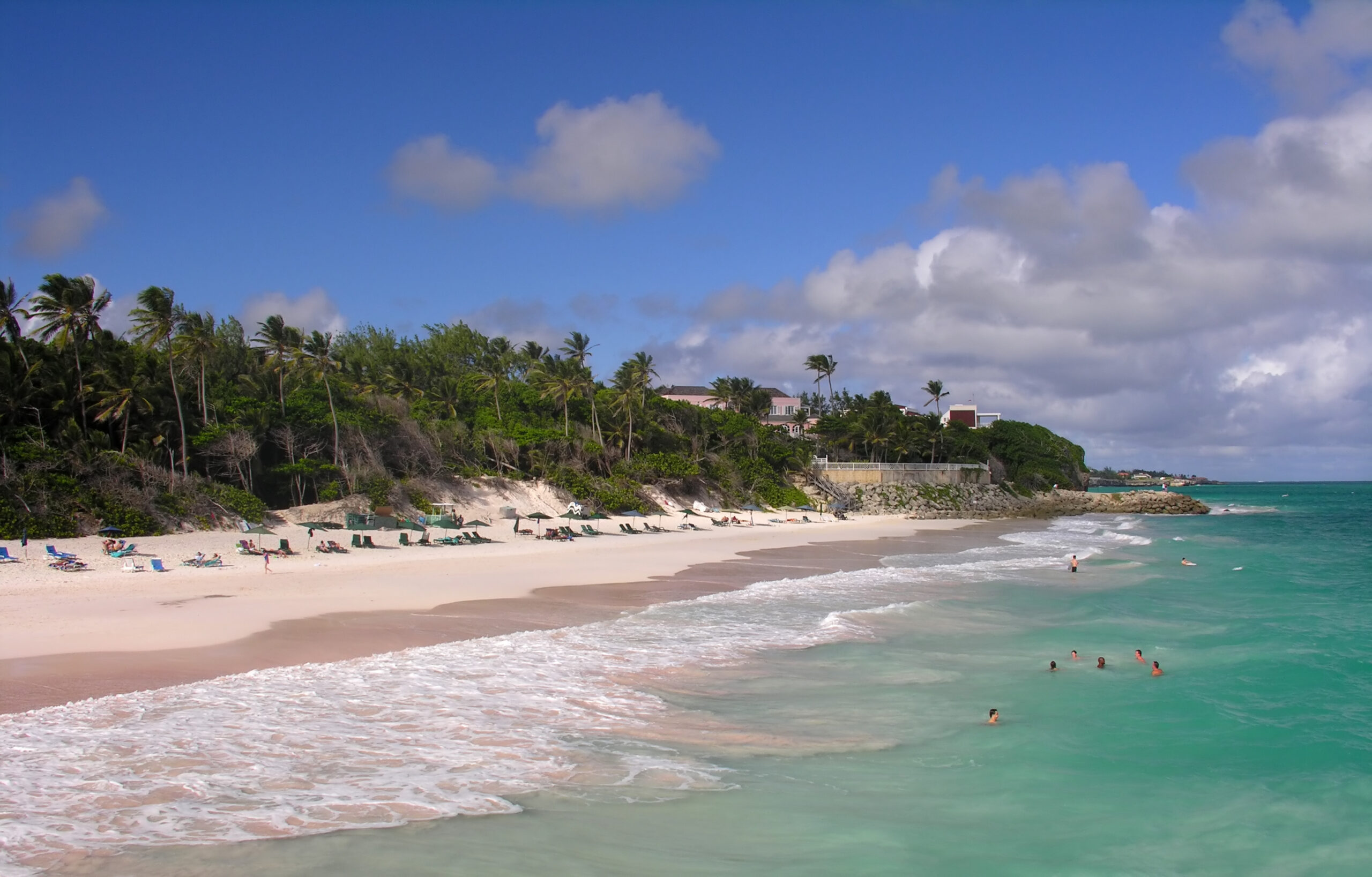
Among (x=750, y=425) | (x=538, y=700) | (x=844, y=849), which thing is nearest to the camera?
(x=844, y=849)

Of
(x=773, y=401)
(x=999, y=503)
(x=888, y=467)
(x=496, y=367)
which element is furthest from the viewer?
(x=773, y=401)

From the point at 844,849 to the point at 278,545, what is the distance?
24639 mm

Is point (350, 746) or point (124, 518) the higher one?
point (124, 518)

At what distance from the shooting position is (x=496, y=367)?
59.1m

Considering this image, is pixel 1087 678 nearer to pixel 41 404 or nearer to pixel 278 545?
pixel 278 545

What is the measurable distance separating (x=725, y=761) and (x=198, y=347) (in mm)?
30387

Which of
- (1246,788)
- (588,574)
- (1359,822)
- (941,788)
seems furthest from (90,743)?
(588,574)

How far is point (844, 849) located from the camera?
8.11 metres

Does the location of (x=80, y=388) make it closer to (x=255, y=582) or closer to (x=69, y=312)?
(x=69, y=312)

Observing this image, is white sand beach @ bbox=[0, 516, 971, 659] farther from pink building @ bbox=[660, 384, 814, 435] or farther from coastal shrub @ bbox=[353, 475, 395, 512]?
pink building @ bbox=[660, 384, 814, 435]

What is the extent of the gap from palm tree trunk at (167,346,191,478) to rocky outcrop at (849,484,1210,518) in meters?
42.3

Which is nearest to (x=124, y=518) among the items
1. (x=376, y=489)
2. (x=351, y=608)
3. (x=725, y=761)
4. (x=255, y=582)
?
(x=255, y=582)

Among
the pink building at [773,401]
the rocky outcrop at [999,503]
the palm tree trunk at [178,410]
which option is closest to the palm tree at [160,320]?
the palm tree trunk at [178,410]

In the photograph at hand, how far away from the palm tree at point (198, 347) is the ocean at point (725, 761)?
23.6 m
